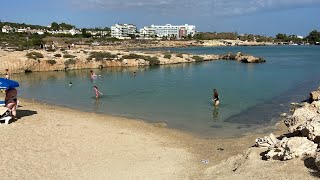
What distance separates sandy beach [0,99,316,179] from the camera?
1215 cm

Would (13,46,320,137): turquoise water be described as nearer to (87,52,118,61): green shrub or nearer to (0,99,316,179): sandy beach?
(0,99,316,179): sandy beach

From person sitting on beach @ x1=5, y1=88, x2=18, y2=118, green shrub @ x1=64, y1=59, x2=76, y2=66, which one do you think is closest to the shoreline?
person sitting on beach @ x1=5, y1=88, x2=18, y2=118

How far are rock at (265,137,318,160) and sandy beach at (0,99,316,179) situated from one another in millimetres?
258

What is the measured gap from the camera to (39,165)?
44.2 ft

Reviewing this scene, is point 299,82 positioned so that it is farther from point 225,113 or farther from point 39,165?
point 39,165

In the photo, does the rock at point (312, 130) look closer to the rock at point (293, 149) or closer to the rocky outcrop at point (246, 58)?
the rock at point (293, 149)

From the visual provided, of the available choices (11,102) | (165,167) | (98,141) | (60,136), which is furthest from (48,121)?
(165,167)

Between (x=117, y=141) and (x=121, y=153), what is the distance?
78.2 inches

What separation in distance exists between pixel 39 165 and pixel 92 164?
1827 mm

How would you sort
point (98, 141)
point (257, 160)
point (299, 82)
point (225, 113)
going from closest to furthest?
point (257, 160)
point (98, 141)
point (225, 113)
point (299, 82)

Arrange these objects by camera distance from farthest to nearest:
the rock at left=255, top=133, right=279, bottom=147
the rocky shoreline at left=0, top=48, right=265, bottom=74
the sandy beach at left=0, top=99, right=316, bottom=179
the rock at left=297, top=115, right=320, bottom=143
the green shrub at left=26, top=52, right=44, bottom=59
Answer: the green shrub at left=26, top=52, right=44, bottom=59, the rocky shoreline at left=0, top=48, right=265, bottom=74, the rock at left=255, top=133, right=279, bottom=147, the sandy beach at left=0, top=99, right=316, bottom=179, the rock at left=297, top=115, right=320, bottom=143

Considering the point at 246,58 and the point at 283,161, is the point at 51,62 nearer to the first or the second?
the point at 246,58

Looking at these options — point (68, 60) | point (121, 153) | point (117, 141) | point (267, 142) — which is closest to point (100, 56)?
point (68, 60)

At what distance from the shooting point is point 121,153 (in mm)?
15531
